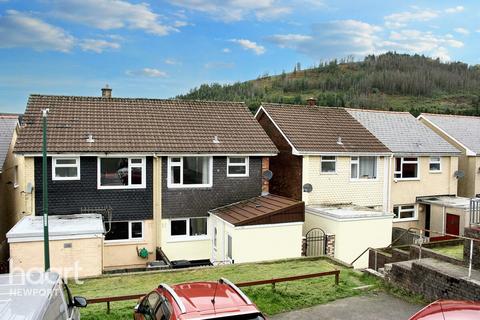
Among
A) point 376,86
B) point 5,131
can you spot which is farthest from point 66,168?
point 376,86

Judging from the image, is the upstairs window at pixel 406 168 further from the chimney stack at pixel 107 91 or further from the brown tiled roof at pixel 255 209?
the chimney stack at pixel 107 91

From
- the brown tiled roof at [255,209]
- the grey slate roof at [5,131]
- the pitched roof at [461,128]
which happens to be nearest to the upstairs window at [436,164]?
the pitched roof at [461,128]

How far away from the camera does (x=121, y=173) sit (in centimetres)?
1830

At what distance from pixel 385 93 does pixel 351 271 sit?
101 metres

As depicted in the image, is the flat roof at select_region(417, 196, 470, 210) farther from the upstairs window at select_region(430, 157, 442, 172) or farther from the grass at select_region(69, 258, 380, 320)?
the grass at select_region(69, 258, 380, 320)

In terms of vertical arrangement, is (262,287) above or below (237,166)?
below

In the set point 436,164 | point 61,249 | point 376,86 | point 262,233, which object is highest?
point 376,86

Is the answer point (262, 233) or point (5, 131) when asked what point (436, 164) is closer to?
point (262, 233)

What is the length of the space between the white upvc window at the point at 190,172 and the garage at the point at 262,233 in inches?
90.6

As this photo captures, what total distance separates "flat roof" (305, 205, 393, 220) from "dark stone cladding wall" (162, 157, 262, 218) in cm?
293

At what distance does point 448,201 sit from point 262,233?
13.2 metres

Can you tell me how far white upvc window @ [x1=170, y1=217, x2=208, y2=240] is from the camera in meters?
19.1

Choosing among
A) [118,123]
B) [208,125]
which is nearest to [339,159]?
[208,125]

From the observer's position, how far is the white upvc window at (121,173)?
18.0 meters
